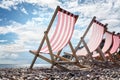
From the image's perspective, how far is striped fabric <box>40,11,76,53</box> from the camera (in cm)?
1062

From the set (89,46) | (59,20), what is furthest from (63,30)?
(89,46)

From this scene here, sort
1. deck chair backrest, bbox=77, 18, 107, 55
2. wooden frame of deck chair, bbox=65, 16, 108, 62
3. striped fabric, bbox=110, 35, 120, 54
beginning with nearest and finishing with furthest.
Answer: wooden frame of deck chair, bbox=65, 16, 108, 62
deck chair backrest, bbox=77, 18, 107, 55
striped fabric, bbox=110, 35, 120, 54

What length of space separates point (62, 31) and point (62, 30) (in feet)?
0.15

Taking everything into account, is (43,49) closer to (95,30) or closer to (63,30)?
(63,30)

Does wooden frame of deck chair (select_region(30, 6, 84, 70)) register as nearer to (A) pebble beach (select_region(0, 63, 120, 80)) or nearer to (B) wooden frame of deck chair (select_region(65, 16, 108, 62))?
(A) pebble beach (select_region(0, 63, 120, 80))

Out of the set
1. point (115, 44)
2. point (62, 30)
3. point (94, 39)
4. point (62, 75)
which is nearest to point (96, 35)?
point (94, 39)

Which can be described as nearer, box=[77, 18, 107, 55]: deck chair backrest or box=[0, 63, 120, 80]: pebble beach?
box=[0, 63, 120, 80]: pebble beach

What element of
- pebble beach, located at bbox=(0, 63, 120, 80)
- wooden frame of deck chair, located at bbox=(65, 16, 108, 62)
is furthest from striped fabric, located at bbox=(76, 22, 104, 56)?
pebble beach, located at bbox=(0, 63, 120, 80)

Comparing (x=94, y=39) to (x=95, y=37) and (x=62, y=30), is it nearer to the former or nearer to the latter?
(x=95, y=37)

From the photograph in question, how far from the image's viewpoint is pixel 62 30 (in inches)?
432

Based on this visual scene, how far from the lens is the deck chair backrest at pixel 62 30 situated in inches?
417

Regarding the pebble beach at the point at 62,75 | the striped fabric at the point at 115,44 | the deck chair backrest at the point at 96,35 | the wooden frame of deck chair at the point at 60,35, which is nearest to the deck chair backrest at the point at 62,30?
the wooden frame of deck chair at the point at 60,35

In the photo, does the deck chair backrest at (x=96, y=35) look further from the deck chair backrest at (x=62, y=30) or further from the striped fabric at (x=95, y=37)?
the deck chair backrest at (x=62, y=30)

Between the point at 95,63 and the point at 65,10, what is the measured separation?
434cm
